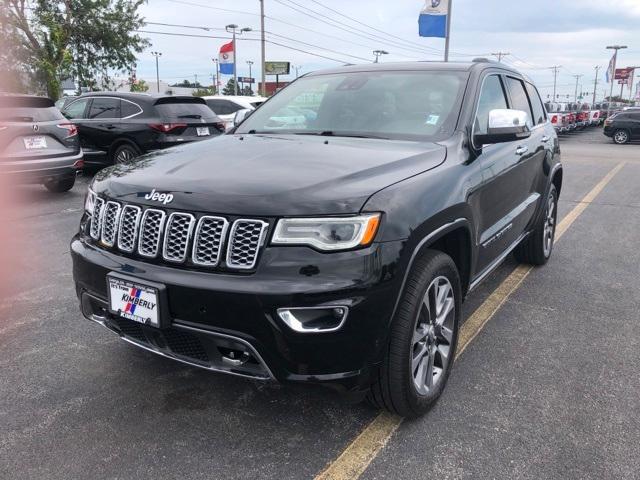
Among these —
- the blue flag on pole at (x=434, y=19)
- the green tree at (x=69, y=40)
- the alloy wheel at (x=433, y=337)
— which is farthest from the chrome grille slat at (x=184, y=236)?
the green tree at (x=69, y=40)

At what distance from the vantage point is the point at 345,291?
7.23 feet

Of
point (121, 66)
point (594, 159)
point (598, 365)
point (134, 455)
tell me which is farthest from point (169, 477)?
point (121, 66)

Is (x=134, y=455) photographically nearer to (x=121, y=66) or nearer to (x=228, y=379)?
(x=228, y=379)

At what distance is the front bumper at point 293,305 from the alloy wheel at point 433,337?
0.38 m

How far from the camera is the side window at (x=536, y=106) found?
16.6 feet

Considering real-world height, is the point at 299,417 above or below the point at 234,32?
below

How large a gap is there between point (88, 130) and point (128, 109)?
3.14 feet

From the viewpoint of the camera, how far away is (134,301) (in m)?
2.50

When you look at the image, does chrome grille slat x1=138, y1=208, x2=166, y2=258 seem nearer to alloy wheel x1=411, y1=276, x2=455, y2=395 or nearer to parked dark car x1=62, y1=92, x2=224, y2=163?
alloy wheel x1=411, y1=276, x2=455, y2=395

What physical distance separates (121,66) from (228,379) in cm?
3031

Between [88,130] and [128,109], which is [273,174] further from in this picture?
[88,130]

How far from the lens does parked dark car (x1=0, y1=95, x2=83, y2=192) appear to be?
7871 millimetres

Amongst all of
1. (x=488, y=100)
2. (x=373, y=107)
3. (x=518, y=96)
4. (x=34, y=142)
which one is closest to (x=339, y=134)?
(x=373, y=107)

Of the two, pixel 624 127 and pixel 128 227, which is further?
pixel 624 127
